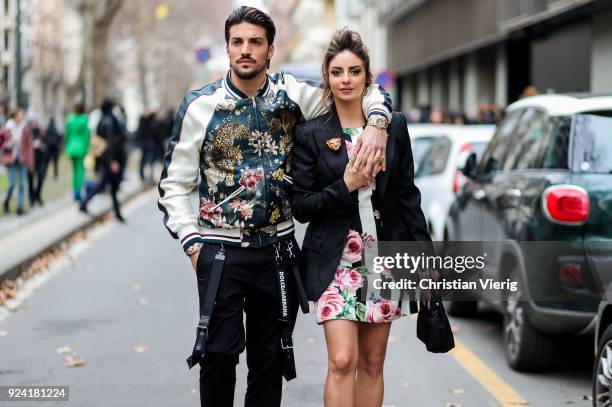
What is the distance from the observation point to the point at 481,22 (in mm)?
30953

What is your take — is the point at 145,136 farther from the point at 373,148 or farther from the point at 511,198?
the point at 373,148

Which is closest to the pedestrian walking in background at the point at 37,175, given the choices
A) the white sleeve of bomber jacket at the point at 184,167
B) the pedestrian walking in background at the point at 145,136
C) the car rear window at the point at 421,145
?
the pedestrian walking in background at the point at 145,136

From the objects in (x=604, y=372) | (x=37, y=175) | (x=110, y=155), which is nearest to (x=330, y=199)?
(x=604, y=372)

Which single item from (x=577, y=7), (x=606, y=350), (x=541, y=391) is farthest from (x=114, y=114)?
(x=606, y=350)

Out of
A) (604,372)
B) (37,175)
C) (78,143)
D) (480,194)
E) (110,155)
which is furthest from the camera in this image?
(37,175)

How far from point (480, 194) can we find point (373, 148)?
14.4 ft

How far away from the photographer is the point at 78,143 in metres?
21.8

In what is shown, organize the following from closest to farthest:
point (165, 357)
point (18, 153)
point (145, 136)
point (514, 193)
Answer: point (514, 193) → point (165, 357) → point (18, 153) → point (145, 136)

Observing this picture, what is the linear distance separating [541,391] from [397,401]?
0.93 metres

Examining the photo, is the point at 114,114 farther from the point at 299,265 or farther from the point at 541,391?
the point at 299,265

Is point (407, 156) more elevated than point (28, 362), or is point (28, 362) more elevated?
point (407, 156)

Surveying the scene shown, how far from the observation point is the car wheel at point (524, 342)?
764 cm

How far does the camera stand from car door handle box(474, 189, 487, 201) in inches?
353

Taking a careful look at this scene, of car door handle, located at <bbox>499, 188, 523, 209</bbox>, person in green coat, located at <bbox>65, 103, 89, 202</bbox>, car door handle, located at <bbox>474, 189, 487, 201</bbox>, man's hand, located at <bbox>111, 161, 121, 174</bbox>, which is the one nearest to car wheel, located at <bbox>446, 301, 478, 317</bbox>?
car door handle, located at <bbox>474, 189, 487, 201</bbox>
